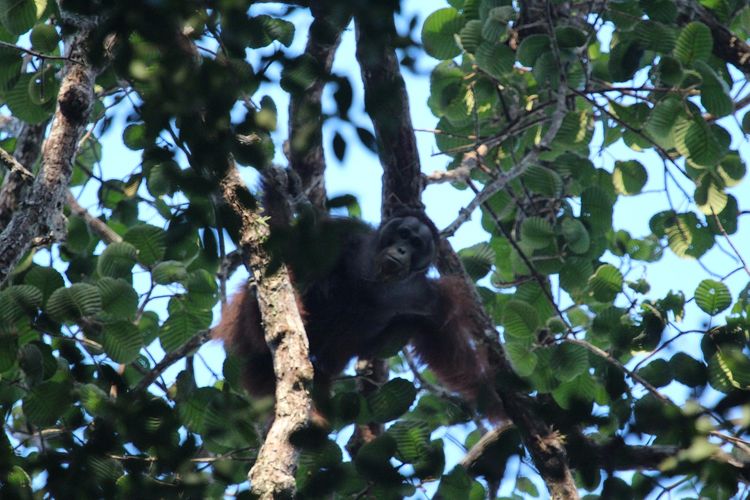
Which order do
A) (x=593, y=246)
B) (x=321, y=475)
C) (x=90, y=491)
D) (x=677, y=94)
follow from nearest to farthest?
(x=90, y=491) → (x=321, y=475) → (x=677, y=94) → (x=593, y=246)

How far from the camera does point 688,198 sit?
5.89m

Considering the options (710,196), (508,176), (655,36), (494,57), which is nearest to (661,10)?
(655,36)

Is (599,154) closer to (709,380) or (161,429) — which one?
(709,380)

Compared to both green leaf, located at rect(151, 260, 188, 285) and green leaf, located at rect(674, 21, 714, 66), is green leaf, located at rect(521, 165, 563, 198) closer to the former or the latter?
green leaf, located at rect(674, 21, 714, 66)

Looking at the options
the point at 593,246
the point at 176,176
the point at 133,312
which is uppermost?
the point at 593,246

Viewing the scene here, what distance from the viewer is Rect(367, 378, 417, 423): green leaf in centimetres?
415

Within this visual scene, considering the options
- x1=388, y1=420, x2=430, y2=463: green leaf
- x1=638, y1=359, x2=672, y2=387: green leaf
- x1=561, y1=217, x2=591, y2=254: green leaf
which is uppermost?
x1=561, y1=217, x2=591, y2=254: green leaf

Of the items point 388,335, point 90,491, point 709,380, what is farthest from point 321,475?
point 388,335

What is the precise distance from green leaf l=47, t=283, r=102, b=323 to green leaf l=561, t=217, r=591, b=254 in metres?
2.91

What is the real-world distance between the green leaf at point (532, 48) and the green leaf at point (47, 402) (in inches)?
132

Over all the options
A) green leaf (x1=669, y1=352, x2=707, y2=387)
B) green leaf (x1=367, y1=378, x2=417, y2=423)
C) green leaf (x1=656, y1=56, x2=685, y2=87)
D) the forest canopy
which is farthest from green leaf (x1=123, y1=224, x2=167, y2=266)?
green leaf (x1=656, y1=56, x2=685, y2=87)

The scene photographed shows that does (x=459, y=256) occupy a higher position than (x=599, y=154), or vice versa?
(x=599, y=154)

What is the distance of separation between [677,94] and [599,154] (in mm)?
1283

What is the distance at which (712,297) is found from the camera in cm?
454
